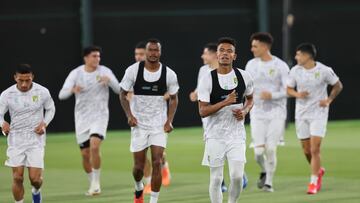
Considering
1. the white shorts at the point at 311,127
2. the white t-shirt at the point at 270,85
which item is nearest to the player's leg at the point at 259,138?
the white t-shirt at the point at 270,85

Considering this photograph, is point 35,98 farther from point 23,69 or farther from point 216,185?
point 216,185

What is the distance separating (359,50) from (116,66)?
7.56 meters

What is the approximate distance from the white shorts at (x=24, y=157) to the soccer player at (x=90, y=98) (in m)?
2.63

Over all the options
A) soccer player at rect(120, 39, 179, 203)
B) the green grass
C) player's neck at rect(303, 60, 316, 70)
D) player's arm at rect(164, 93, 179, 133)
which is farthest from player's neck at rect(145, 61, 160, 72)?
player's neck at rect(303, 60, 316, 70)

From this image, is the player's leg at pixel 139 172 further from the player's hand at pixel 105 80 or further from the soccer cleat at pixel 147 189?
the player's hand at pixel 105 80

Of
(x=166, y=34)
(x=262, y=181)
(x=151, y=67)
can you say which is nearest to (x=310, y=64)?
(x=262, y=181)

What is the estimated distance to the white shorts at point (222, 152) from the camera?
10.9 metres

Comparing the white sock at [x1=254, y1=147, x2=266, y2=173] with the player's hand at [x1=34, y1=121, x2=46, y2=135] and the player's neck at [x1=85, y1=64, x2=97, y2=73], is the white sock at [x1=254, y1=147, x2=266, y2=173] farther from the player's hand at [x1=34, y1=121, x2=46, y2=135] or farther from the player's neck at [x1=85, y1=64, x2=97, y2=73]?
the player's hand at [x1=34, y1=121, x2=46, y2=135]

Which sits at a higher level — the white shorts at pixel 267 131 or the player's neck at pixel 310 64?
the player's neck at pixel 310 64

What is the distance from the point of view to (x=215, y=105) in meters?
10.7

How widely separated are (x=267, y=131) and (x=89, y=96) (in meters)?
2.79

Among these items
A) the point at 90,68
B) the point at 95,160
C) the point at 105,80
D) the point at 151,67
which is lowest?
the point at 95,160

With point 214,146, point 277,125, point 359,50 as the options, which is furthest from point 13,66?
point 214,146

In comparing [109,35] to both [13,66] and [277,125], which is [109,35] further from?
[277,125]
